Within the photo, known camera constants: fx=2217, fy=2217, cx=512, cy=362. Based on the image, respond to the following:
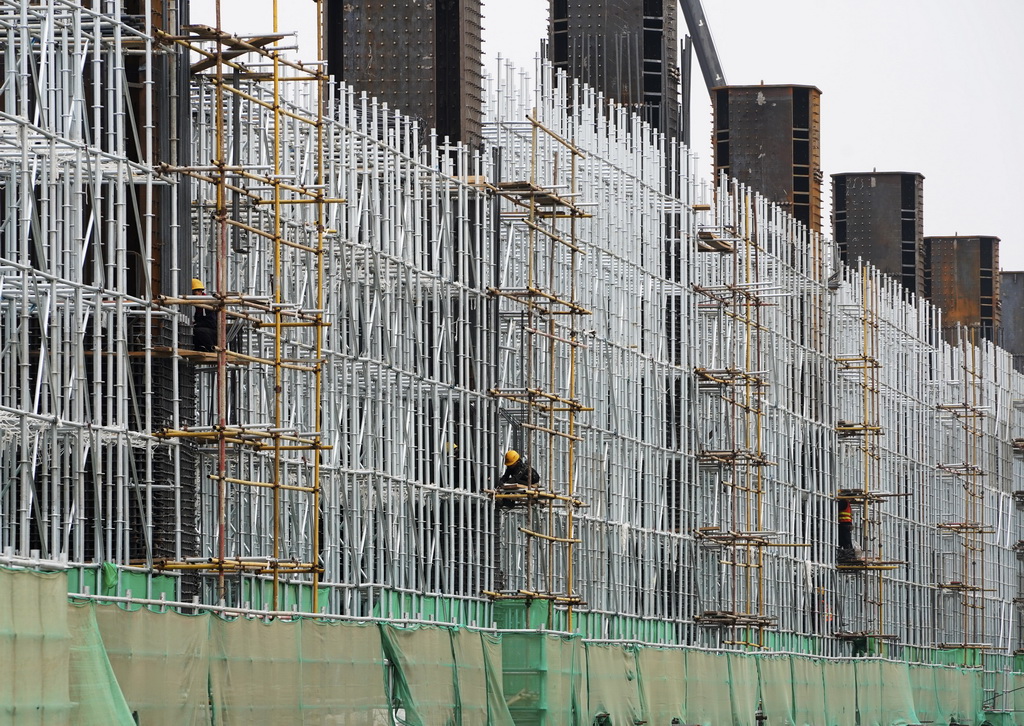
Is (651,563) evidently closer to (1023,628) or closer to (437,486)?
(437,486)

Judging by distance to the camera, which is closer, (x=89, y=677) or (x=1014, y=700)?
(x=89, y=677)

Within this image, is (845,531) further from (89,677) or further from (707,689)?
(89,677)

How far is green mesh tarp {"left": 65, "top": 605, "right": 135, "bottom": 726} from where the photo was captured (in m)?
18.7

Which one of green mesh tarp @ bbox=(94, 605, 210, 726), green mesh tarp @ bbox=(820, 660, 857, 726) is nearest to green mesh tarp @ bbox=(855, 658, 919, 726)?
green mesh tarp @ bbox=(820, 660, 857, 726)

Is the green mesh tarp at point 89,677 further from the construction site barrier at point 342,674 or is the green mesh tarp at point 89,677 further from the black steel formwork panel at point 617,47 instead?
the black steel formwork panel at point 617,47

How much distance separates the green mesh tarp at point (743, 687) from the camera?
142 ft

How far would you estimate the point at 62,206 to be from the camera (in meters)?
27.2

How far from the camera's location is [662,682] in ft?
129

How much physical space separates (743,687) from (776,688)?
8.67ft

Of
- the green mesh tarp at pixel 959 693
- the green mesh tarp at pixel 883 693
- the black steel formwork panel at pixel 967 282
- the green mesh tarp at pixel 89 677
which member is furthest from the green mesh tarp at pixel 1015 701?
the green mesh tarp at pixel 89 677

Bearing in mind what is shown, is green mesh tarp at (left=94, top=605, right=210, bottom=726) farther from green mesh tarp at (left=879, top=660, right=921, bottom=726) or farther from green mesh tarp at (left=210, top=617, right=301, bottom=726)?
green mesh tarp at (left=879, top=660, right=921, bottom=726)

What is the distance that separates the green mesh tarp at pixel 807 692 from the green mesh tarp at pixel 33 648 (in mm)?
31202

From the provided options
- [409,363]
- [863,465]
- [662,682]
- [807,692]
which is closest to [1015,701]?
[863,465]

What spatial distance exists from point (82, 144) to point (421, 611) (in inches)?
466
